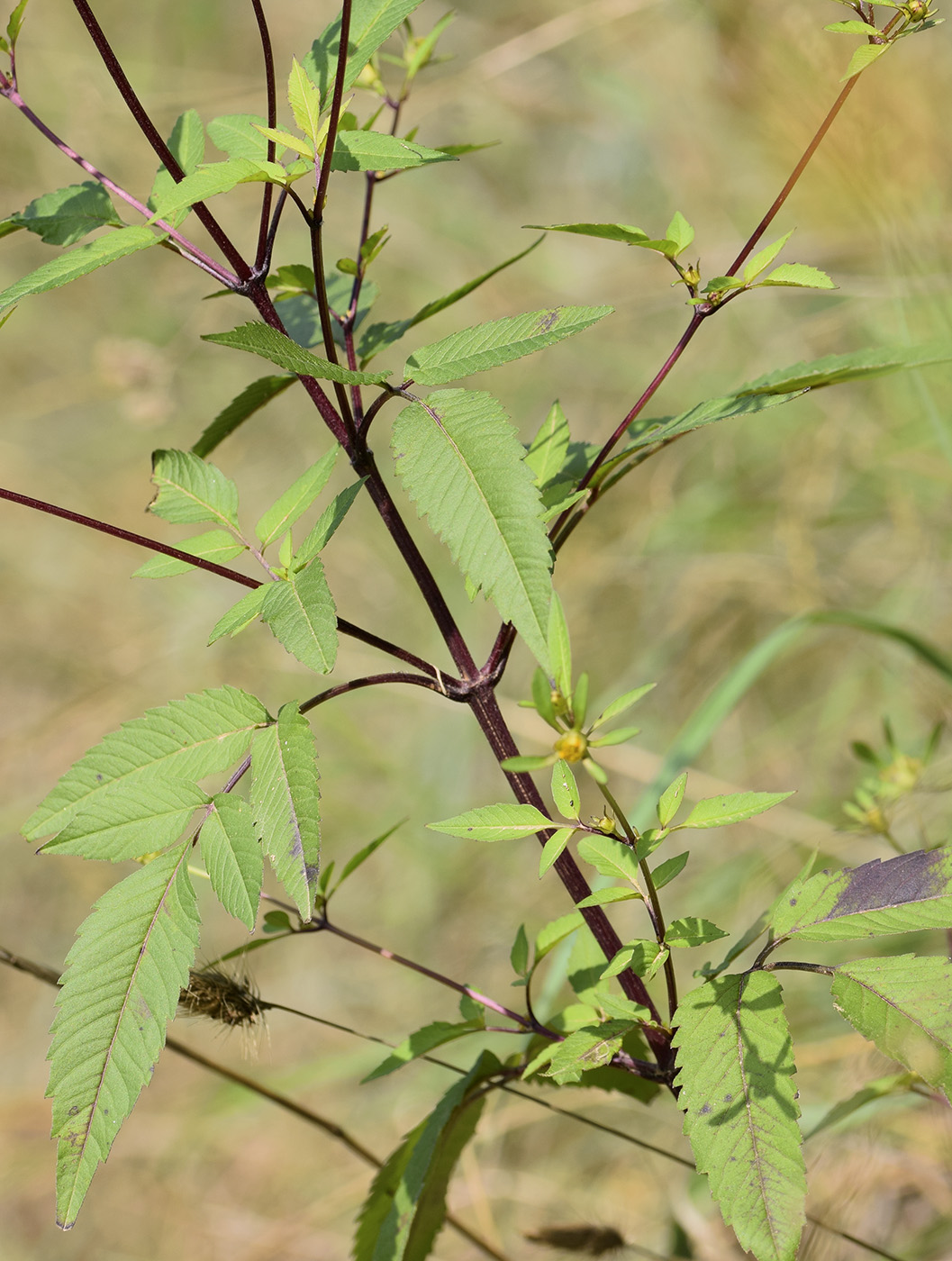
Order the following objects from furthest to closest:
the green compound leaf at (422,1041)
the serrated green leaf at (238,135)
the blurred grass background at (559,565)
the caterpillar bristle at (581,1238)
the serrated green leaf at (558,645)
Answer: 1. the blurred grass background at (559,565)
2. the caterpillar bristle at (581,1238)
3. the green compound leaf at (422,1041)
4. the serrated green leaf at (238,135)
5. the serrated green leaf at (558,645)

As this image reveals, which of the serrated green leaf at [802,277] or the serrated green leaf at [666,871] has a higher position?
the serrated green leaf at [802,277]

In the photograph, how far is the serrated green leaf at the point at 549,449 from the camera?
38.8 inches

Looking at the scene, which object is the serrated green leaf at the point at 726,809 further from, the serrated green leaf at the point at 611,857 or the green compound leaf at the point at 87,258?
the green compound leaf at the point at 87,258

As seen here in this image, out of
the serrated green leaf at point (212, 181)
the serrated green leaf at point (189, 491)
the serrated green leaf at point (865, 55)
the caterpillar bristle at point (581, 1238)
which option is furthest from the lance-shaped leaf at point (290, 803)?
the caterpillar bristle at point (581, 1238)

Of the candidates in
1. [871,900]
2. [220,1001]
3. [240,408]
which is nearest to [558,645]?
[871,900]

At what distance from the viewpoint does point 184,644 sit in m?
3.96

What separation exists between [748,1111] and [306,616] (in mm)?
526

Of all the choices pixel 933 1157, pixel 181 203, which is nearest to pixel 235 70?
pixel 181 203

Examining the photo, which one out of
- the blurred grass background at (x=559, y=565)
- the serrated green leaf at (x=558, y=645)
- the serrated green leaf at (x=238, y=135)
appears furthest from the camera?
the blurred grass background at (x=559, y=565)

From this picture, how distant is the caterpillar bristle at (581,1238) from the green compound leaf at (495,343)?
1.12 m

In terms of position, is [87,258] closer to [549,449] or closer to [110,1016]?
[549,449]

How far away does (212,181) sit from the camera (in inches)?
29.7

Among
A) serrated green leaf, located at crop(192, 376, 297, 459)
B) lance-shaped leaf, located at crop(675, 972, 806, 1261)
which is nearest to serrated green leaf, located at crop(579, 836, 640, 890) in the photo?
lance-shaped leaf, located at crop(675, 972, 806, 1261)

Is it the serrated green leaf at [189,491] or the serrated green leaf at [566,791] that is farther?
the serrated green leaf at [189,491]
